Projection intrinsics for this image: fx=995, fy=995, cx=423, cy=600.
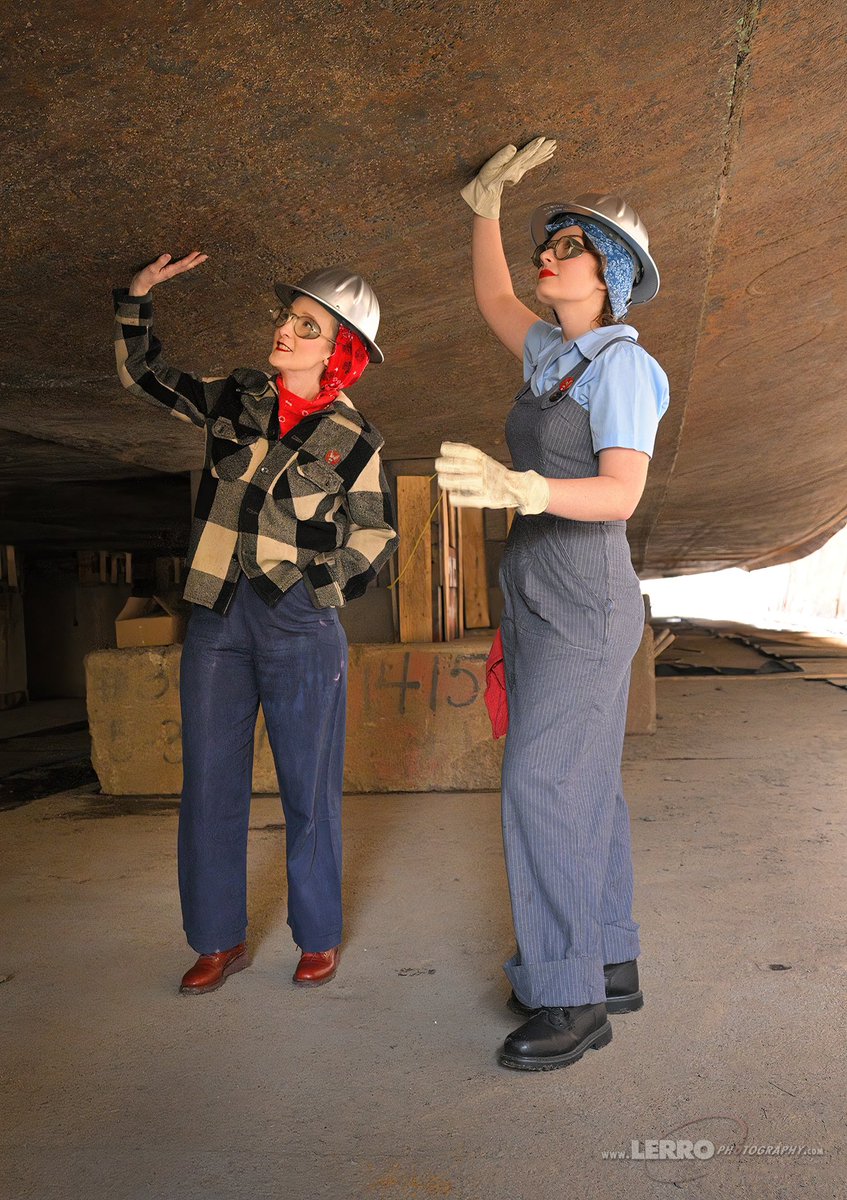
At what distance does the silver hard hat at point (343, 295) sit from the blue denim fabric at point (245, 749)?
0.67 meters

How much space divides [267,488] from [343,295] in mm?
514

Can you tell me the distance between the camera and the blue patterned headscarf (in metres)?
2.16

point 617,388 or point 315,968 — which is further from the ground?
point 617,388

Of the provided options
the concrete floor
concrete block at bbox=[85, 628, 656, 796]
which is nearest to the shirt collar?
the concrete floor

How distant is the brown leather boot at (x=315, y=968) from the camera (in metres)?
2.52

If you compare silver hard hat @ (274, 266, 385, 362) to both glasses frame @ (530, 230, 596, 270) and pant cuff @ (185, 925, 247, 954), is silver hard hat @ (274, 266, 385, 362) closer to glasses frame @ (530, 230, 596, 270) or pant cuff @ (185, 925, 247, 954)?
glasses frame @ (530, 230, 596, 270)

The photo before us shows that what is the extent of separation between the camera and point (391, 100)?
2.22 metres

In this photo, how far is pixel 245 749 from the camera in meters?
2.57

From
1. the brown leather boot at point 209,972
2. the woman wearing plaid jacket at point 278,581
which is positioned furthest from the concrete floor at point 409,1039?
the woman wearing plaid jacket at point 278,581

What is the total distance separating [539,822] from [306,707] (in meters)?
0.71

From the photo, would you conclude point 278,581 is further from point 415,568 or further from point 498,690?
point 415,568

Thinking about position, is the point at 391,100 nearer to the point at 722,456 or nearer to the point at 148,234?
the point at 148,234

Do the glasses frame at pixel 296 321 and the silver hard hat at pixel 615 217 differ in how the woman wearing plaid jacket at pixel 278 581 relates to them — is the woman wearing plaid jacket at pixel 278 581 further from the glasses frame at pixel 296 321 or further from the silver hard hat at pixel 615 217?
the silver hard hat at pixel 615 217

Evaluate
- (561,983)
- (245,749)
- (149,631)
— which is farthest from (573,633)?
(149,631)
